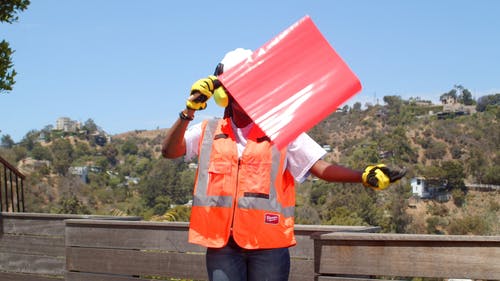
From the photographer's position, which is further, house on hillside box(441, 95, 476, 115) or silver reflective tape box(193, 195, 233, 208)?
house on hillside box(441, 95, 476, 115)

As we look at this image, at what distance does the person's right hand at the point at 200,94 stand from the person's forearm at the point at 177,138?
0.18 feet

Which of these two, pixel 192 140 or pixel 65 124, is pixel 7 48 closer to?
pixel 192 140

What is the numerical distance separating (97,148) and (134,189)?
30458 millimetres

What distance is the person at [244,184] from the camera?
9.34ft

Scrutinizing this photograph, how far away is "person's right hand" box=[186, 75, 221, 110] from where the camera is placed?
2.83 meters

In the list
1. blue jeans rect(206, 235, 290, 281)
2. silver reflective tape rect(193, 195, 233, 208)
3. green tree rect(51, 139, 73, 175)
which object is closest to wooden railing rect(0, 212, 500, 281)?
blue jeans rect(206, 235, 290, 281)

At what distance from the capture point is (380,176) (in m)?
2.83

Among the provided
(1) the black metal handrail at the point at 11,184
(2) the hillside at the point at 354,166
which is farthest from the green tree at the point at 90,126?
(1) the black metal handrail at the point at 11,184

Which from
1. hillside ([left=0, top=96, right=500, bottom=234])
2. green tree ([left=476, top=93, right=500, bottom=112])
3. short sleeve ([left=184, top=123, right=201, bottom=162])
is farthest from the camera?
green tree ([left=476, top=93, right=500, bottom=112])

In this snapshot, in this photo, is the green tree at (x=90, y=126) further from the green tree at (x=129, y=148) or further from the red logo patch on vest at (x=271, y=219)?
the red logo patch on vest at (x=271, y=219)

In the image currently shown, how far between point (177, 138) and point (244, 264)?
1.96 feet

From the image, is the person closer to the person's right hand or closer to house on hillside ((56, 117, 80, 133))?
the person's right hand

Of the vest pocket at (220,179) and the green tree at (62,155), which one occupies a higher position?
the vest pocket at (220,179)

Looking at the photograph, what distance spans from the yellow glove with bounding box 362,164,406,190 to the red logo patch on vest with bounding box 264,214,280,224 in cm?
38
